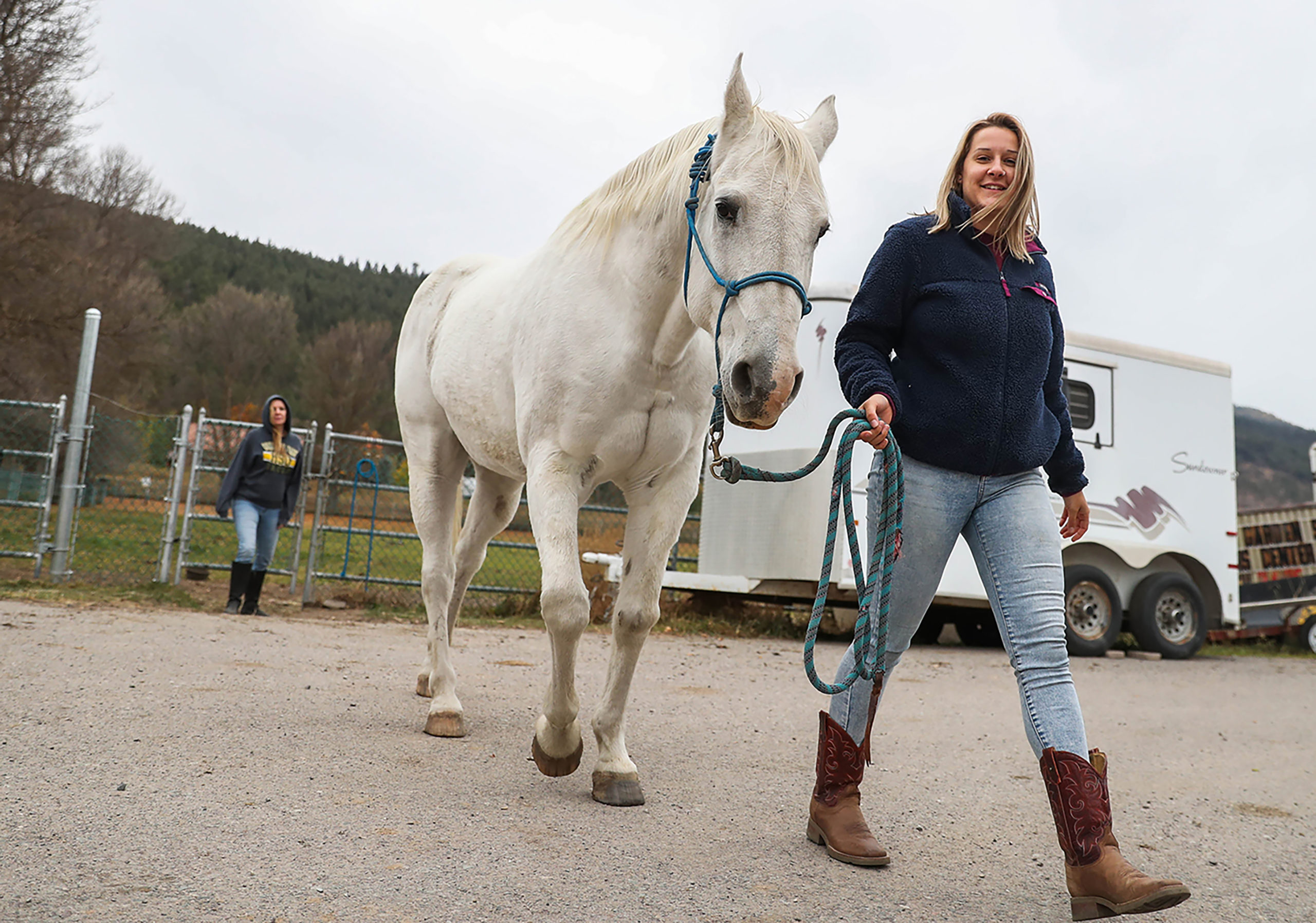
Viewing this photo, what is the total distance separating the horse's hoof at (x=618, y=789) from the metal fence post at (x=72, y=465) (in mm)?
8051

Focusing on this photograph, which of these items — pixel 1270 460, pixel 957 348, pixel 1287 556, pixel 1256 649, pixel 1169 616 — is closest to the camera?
pixel 957 348

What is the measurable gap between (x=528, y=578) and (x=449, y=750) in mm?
8198

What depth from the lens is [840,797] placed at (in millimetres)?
2525

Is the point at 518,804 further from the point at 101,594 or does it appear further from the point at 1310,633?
the point at 1310,633

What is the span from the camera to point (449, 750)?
136 inches

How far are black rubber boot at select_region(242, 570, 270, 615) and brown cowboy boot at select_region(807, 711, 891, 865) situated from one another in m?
6.61

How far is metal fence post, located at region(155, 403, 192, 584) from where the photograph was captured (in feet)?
30.4

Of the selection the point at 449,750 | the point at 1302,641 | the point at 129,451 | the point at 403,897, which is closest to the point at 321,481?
the point at 129,451

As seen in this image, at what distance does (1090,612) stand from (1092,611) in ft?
0.06

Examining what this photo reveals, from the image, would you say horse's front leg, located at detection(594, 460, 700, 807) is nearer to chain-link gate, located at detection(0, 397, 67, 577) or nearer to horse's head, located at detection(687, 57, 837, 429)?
horse's head, located at detection(687, 57, 837, 429)

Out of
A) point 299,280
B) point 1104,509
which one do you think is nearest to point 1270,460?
point 1104,509

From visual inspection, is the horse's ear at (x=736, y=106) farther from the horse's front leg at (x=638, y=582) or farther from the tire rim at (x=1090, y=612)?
the tire rim at (x=1090, y=612)

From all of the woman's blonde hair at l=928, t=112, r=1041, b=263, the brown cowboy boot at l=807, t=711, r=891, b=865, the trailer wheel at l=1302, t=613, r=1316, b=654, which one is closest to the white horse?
the woman's blonde hair at l=928, t=112, r=1041, b=263

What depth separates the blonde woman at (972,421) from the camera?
2.28 metres
